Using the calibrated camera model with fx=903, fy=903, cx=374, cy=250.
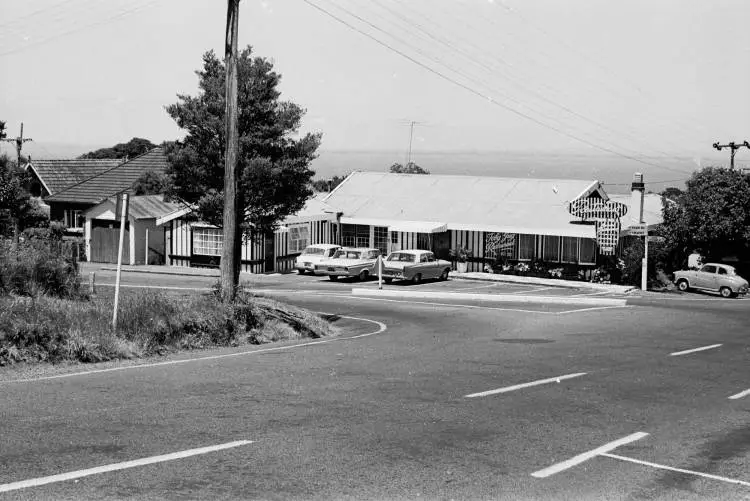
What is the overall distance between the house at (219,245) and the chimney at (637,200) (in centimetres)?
1751

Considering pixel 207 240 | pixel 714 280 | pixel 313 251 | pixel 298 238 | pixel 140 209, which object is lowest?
pixel 714 280

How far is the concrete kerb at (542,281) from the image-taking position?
4366 centimetres

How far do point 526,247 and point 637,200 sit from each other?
6419mm

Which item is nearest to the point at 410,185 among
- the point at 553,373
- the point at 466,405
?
the point at 553,373

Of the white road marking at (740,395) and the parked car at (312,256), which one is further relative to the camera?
the parked car at (312,256)

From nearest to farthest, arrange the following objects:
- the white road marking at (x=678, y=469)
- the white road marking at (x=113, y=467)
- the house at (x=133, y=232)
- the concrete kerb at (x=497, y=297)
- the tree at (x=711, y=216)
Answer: the white road marking at (x=113, y=467) < the white road marking at (x=678, y=469) < the concrete kerb at (x=497, y=297) < the tree at (x=711, y=216) < the house at (x=133, y=232)

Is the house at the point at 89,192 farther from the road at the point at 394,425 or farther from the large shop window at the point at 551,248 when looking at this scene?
the road at the point at 394,425

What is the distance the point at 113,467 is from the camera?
28.2 feet

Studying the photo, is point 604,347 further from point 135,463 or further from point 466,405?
point 135,463

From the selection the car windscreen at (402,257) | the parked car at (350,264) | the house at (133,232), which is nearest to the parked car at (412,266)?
the car windscreen at (402,257)

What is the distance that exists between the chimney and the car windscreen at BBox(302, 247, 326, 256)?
1655 centimetres

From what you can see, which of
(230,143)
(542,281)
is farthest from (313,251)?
(230,143)

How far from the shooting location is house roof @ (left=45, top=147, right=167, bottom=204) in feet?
183

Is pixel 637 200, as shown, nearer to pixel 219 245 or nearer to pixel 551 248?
pixel 551 248
